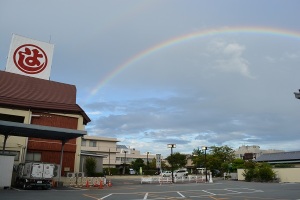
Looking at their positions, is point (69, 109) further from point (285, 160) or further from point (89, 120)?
point (285, 160)

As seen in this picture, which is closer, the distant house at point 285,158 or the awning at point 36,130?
the awning at point 36,130

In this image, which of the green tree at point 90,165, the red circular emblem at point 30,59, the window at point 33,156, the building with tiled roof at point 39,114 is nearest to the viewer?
the building with tiled roof at point 39,114

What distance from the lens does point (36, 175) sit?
2327cm

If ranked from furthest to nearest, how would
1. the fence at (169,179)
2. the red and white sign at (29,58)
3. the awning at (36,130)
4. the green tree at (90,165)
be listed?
the green tree at (90,165) < the red and white sign at (29,58) < the fence at (169,179) < the awning at (36,130)

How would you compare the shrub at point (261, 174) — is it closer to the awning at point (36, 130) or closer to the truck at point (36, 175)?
the awning at point (36, 130)

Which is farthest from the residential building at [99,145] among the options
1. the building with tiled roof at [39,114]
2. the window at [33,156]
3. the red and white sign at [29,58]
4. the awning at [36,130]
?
the awning at [36,130]

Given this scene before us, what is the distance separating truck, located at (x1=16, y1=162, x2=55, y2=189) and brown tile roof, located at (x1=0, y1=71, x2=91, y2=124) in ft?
34.4

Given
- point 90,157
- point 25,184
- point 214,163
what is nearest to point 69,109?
point 90,157

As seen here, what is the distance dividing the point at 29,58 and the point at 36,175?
22.2 metres

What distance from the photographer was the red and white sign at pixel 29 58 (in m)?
39.7

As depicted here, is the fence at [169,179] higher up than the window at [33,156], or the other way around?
the window at [33,156]

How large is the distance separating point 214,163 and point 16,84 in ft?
154

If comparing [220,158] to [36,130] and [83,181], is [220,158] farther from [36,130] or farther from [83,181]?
[36,130]

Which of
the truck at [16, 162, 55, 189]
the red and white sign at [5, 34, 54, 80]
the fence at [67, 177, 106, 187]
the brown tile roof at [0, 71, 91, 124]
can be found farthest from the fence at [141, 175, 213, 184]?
the red and white sign at [5, 34, 54, 80]
